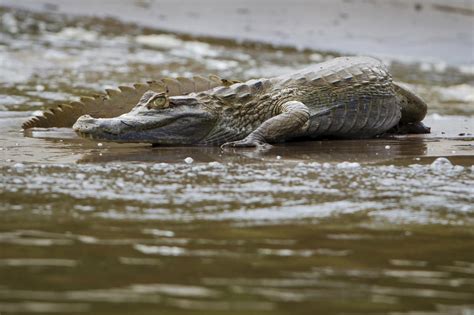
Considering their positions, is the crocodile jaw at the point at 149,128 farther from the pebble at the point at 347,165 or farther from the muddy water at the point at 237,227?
the pebble at the point at 347,165

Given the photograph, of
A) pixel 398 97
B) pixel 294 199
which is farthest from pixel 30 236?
pixel 398 97

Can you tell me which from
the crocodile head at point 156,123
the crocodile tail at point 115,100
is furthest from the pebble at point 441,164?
the crocodile tail at point 115,100

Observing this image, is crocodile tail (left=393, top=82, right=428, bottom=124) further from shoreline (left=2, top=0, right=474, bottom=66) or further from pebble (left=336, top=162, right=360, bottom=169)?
shoreline (left=2, top=0, right=474, bottom=66)

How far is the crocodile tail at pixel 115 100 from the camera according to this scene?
831cm

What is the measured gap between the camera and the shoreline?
1744 cm

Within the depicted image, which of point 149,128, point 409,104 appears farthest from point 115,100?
point 409,104

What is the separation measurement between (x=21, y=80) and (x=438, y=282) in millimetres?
8973

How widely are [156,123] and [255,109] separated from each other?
809 millimetres

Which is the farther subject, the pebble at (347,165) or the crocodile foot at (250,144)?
the crocodile foot at (250,144)

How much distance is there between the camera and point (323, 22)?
18.9 metres

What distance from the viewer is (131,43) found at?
1700 centimetres

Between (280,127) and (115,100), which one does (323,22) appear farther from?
(280,127)

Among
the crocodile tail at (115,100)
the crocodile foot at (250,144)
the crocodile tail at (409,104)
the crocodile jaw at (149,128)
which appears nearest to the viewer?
the crocodile jaw at (149,128)

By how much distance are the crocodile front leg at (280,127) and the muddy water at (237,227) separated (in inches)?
3.7
